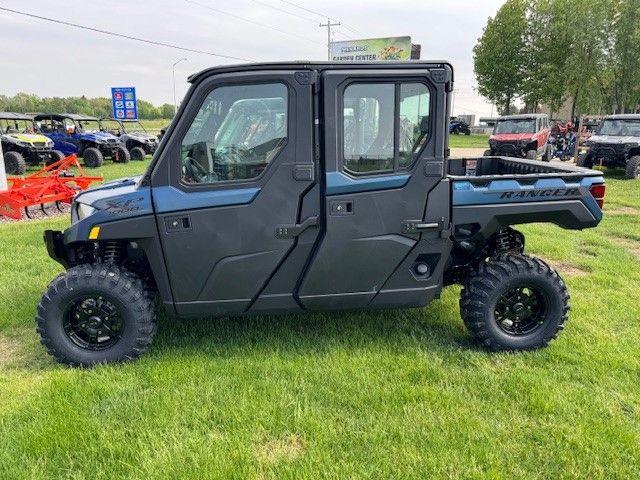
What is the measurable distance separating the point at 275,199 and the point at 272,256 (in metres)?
0.39

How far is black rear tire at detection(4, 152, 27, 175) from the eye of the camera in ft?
47.4

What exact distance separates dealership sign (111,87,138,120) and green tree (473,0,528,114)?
32.3 meters

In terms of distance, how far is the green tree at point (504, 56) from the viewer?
42.6m

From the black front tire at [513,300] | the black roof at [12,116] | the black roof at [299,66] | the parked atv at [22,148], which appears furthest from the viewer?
the black roof at [12,116]

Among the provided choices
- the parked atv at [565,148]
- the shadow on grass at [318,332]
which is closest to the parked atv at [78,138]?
the shadow on grass at [318,332]

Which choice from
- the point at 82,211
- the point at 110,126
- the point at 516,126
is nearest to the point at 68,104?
the point at 110,126

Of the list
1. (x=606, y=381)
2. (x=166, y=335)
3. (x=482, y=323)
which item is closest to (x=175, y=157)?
(x=166, y=335)

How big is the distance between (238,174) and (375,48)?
3491 centimetres

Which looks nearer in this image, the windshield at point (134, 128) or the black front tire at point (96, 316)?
the black front tire at point (96, 316)

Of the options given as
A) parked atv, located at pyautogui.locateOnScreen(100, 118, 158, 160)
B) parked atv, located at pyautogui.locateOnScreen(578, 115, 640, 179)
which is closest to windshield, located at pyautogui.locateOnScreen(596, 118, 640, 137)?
parked atv, located at pyautogui.locateOnScreen(578, 115, 640, 179)

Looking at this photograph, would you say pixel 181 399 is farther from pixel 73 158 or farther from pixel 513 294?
pixel 73 158

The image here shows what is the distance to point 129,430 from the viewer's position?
104 inches

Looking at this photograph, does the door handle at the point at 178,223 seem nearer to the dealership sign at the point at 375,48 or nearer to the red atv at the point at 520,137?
the red atv at the point at 520,137

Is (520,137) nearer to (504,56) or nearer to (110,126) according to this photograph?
(110,126)
